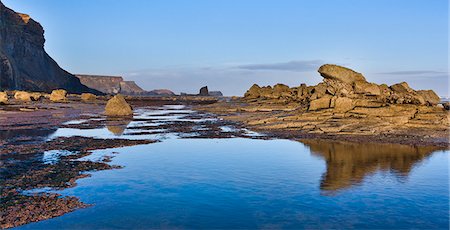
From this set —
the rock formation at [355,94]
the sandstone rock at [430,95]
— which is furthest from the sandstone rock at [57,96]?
the sandstone rock at [430,95]

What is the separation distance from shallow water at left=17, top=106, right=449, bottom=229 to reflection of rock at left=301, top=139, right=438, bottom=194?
55mm

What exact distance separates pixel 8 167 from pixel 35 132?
1650 cm

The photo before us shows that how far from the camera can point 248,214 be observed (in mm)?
12492

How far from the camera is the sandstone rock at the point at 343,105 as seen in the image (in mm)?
41281

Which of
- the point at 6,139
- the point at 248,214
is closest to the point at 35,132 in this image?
the point at 6,139

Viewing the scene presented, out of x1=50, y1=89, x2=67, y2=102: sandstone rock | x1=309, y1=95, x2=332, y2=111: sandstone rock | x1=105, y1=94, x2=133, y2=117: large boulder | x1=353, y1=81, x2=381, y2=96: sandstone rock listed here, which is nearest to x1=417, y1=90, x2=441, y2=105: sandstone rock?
x1=353, y1=81, x2=381, y2=96: sandstone rock

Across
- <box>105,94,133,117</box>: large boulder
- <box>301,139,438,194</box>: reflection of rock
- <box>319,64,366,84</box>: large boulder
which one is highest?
<box>319,64,366,84</box>: large boulder

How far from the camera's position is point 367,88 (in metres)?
45.7

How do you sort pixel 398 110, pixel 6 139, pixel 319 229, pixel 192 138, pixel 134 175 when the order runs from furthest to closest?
1. pixel 398 110
2. pixel 192 138
3. pixel 6 139
4. pixel 134 175
5. pixel 319 229

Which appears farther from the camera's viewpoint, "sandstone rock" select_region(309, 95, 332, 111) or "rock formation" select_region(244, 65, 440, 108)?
"sandstone rock" select_region(309, 95, 332, 111)

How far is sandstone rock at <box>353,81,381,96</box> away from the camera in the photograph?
45406mm

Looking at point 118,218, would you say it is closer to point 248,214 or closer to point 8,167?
point 248,214

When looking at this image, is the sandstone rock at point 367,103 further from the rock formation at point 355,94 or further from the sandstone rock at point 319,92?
the sandstone rock at point 319,92

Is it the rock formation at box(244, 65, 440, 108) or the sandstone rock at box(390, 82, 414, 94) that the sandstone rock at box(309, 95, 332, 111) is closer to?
the rock formation at box(244, 65, 440, 108)
